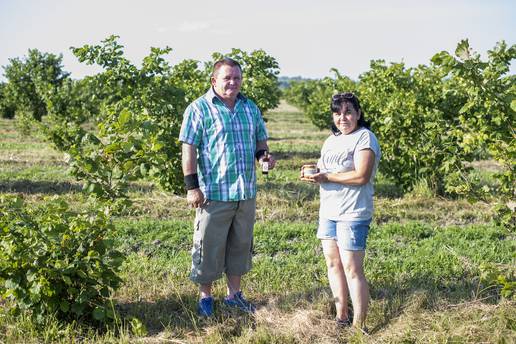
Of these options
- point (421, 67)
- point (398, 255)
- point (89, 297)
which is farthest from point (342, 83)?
point (89, 297)

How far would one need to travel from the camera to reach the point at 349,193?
3.70m

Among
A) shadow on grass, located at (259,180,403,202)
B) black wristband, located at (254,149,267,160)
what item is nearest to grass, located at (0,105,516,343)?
shadow on grass, located at (259,180,403,202)

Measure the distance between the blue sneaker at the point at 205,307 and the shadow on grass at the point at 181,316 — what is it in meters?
0.04

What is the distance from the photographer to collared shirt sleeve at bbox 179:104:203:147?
3.94 meters

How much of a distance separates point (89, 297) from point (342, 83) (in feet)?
34.3

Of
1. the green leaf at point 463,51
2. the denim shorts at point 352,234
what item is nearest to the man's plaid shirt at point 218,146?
the denim shorts at point 352,234

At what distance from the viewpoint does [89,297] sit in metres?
3.76

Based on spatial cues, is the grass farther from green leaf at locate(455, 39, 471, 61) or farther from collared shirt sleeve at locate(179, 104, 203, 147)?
green leaf at locate(455, 39, 471, 61)

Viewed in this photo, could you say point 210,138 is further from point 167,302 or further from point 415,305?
point 415,305

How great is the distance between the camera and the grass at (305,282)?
3.71 m

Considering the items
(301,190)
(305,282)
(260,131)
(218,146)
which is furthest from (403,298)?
(301,190)

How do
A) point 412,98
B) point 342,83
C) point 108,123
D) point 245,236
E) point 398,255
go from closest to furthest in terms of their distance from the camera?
point 108,123
point 245,236
point 398,255
point 412,98
point 342,83

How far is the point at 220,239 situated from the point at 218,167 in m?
0.52

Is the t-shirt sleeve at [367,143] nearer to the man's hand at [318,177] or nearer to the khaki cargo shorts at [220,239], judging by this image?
the man's hand at [318,177]
